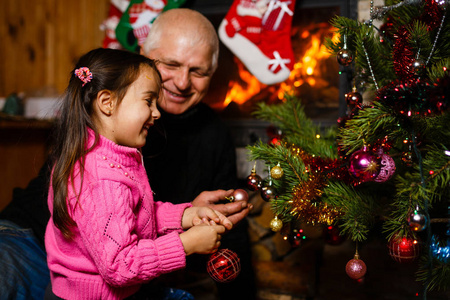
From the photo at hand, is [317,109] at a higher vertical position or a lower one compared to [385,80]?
lower

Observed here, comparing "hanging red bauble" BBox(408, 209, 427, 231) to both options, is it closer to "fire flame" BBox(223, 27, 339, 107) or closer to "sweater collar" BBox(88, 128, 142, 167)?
"sweater collar" BBox(88, 128, 142, 167)

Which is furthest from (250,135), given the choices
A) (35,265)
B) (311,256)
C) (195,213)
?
(35,265)

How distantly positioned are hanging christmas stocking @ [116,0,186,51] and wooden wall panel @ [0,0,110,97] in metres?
0.70

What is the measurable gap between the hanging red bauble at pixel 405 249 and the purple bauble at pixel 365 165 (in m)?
0.16

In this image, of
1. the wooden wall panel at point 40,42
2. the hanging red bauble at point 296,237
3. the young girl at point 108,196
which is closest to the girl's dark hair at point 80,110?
the young girl at point 108,196

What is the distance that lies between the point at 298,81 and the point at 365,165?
143 cm

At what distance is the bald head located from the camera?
5.21ft

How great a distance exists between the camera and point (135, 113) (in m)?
1.08

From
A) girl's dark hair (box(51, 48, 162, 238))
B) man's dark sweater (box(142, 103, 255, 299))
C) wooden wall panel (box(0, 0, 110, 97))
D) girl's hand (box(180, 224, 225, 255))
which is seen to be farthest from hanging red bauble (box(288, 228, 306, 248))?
wooden wall panel (box(0, 0, 110, 97))

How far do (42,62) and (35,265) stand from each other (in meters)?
2.01

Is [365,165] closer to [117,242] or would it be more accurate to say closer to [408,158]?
[408,158]

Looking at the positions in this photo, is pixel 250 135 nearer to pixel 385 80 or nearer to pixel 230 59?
pixel 230 59

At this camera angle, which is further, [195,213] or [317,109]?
[317,109]

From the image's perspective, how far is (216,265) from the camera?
1030 millimetres
